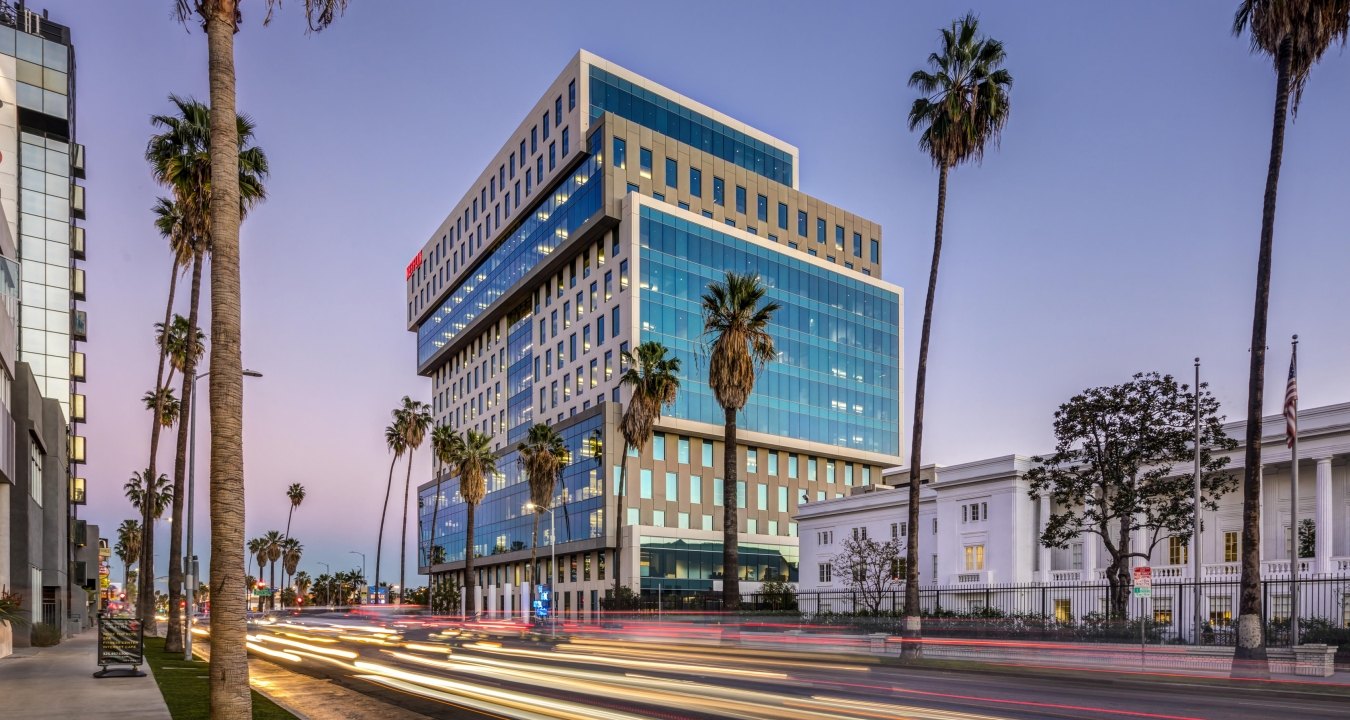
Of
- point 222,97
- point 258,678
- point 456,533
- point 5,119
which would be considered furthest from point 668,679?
point 456,533

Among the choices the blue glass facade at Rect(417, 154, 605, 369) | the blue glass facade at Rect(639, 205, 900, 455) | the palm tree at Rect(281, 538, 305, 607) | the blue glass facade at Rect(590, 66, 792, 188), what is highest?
the blue glass facade at Rect(590, 66, 792, 188)

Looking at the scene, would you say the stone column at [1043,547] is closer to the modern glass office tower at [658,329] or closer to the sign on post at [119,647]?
the modern glass office tower at [658,329]

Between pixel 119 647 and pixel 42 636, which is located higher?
pixel 119 647

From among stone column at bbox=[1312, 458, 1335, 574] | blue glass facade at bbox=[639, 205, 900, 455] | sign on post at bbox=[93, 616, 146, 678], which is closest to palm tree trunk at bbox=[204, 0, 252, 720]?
sign on post at bbox=[93, 616, 146, 678]

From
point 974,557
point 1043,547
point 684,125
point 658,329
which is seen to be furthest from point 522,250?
point 1043,547

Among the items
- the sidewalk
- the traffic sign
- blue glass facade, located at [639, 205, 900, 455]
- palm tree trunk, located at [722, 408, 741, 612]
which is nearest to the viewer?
the sidewalk

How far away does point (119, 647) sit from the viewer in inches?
1057

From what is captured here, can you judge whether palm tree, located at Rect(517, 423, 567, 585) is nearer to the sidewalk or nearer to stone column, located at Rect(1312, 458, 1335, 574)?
the sidewalk

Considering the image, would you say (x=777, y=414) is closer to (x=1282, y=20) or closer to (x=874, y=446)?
(x=874, y=446)

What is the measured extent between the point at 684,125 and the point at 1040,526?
54.9 metres

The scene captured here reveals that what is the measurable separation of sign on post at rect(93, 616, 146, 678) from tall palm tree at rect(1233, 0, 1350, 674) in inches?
1171

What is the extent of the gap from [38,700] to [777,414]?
68.7 meters

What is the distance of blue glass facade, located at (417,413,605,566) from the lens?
3100 inches

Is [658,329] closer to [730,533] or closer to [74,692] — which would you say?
[730,533]
